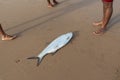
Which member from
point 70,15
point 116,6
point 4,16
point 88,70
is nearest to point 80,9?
point 70,15

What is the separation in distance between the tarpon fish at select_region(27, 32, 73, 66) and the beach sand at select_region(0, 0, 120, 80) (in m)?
0.07

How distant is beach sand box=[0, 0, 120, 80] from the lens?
371 centimetres

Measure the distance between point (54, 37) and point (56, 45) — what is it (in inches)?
15.0

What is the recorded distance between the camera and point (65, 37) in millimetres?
4371

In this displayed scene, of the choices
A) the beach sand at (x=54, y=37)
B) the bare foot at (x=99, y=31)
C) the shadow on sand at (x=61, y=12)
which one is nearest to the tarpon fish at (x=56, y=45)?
the beach sand at (x=54, y=37)

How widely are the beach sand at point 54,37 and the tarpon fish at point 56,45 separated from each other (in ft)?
0.23

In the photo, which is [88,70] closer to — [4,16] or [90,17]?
[90,17]

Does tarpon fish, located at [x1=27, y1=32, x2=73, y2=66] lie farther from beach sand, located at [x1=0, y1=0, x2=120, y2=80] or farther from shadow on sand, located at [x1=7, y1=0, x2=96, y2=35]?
shadow on sand, located at [x1=7, y1=0, x2=96, y2=35]

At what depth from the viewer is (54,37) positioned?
4.57 m

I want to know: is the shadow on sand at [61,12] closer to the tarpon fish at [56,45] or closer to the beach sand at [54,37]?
the beach sand at [54,37]

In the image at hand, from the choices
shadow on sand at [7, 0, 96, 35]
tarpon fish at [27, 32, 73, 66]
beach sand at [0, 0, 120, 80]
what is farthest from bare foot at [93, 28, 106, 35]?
shadow on sand at [7, 0, 96, 35]

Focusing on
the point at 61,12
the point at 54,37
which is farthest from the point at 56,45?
the point at 61,12

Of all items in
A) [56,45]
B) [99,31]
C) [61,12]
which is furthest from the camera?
[61,12]

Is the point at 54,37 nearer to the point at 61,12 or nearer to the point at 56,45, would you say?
the point at 56,45
